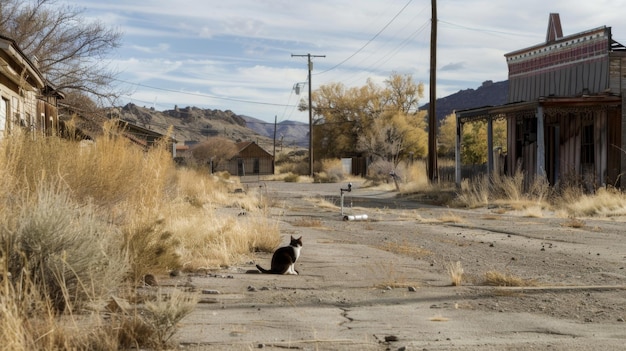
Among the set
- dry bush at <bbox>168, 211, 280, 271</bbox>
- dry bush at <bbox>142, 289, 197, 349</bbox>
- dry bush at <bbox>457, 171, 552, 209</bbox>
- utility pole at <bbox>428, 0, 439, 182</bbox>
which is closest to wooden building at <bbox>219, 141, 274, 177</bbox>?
utility pole at <bbox>428, 0, 439, 182</bbox>

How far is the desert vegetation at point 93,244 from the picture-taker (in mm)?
5629

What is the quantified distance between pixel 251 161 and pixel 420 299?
89.0 m

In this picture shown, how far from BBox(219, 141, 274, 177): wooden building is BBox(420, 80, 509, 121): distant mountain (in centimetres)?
8292

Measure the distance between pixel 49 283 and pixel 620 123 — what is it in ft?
70.2

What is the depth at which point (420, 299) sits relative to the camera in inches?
322

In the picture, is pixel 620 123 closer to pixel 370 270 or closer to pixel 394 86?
pixel 370 270

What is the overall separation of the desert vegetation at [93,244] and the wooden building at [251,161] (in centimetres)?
8179

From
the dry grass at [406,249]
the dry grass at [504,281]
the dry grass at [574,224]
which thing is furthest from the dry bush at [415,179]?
the dry grass at [504,281]

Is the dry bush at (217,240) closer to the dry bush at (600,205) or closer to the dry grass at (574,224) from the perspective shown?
the dry grass at (574,224)

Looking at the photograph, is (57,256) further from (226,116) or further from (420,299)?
(226,116)

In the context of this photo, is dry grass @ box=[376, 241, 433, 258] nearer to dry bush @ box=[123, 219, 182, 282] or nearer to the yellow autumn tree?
dry bush @ box=[123, 219, 182, 282]

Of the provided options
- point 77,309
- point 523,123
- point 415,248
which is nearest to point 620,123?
point 523,123

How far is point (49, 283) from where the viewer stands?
6.53 m

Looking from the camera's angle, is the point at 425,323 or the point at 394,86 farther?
the point at 394,86
